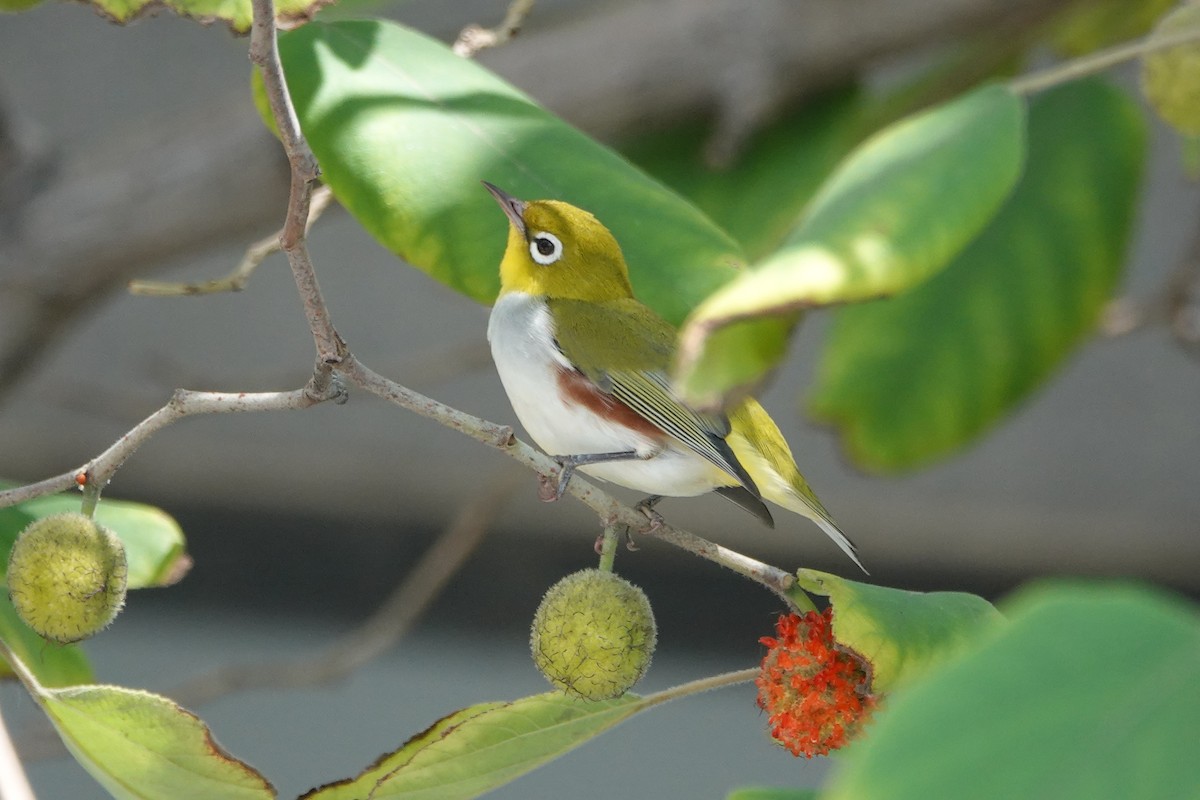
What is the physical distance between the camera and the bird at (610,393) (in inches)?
30.8

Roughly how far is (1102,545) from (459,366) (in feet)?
4.36

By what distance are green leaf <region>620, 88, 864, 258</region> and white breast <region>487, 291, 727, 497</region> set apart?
1.71 feet

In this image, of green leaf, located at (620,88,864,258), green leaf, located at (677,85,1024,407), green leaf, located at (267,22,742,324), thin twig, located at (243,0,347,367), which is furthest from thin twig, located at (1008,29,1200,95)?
green leaf, located at (620,88,864,258)

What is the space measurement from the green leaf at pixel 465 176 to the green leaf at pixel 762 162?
1.91ft

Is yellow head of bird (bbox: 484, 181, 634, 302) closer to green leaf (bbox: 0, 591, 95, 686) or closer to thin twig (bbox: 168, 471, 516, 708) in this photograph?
green leaf (bbox: 0, 591, 95, 686)

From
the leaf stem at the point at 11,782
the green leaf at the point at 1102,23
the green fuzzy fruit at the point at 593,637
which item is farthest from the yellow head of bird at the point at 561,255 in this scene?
the green leaf at the point at 1102,23

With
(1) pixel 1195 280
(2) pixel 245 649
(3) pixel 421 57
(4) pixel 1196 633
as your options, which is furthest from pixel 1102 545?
(4) pixel 1196 633

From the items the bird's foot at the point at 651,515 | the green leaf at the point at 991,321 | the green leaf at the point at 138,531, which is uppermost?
the green leaf at the point at 991,321

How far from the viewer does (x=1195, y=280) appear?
1373mm

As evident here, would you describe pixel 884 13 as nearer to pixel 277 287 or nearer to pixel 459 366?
pixel 459 366

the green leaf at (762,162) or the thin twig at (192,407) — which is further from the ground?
the green leaf at (762,162)

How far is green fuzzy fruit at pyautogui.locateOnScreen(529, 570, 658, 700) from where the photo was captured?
0.62 meters

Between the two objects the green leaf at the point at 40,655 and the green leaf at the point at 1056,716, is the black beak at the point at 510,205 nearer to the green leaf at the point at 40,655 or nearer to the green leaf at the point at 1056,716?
the green leaf at the point at 40,655

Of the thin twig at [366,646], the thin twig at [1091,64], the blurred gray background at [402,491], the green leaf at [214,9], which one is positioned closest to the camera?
the thin twig at [1091,64]
